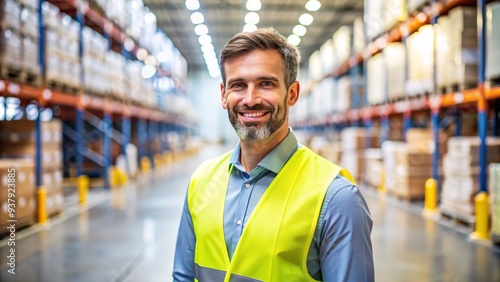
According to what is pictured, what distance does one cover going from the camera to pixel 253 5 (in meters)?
3.83

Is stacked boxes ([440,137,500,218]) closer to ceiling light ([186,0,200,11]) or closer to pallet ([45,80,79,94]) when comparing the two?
ceiling light ([186,0,200,11])

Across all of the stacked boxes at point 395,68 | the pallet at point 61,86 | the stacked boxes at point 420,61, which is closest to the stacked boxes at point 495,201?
the stacked boxes at point 420,61

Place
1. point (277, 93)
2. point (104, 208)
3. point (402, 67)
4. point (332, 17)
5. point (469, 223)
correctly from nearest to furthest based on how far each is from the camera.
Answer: point (277, 93)
point (469, 223)
point (332, 17)
point (104, 208)
point (402, 67)

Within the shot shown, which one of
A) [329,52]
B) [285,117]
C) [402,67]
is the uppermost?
[329,52]

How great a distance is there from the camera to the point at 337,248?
1359mm

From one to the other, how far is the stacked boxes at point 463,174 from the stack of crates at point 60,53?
5.88 metres

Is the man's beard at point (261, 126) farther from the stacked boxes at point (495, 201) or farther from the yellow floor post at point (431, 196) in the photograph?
the yellow floor post at point (431, 196)

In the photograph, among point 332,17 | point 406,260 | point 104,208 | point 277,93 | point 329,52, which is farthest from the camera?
point 329,52

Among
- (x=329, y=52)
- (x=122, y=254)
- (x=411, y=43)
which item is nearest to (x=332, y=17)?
(x=411, y=43)

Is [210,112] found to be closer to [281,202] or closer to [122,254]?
[122,254]

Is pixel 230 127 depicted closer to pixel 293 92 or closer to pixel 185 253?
pixel 185 253

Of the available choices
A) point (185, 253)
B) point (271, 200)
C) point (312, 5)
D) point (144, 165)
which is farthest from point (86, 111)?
point (271, 200)

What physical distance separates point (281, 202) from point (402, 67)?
8.11m

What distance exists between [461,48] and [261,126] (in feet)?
18.5
